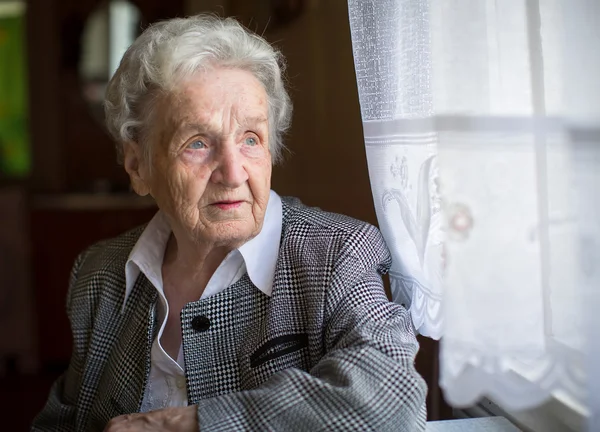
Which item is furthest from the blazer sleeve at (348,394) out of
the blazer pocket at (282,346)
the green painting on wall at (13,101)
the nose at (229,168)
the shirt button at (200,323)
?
the green painting on wall at (13,101)

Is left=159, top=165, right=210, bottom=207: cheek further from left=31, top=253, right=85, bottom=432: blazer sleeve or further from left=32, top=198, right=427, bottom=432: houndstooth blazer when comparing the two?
left=31, top=253, right=85, bottom=432: blazer sleeve

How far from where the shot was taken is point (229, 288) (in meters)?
1.33

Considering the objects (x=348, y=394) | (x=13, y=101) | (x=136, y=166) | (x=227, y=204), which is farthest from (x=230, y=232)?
(x=13, y=101)

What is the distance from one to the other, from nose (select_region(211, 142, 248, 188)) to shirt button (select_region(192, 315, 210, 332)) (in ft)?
0.88

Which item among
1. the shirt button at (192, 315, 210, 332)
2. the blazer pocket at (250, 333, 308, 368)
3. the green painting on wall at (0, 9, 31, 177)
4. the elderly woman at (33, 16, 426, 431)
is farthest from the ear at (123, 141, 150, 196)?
the green painting on wall at (0, 9, 31, 177)

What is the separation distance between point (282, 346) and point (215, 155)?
15.3 inches

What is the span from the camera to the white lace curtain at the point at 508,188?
0.83m

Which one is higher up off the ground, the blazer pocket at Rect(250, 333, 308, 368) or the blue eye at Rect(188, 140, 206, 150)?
the blue eye at Rect(188, 140, 206, 150)

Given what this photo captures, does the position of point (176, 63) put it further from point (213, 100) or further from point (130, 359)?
point (130, 359)

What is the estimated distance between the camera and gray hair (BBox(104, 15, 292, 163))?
128 centimetres

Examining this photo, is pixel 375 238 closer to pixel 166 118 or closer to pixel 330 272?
pixel 330 272

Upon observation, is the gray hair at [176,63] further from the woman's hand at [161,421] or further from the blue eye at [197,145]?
the woman's hand at [161,421]

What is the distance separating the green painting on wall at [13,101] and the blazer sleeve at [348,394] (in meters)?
3.99

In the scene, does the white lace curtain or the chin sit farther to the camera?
the chin
